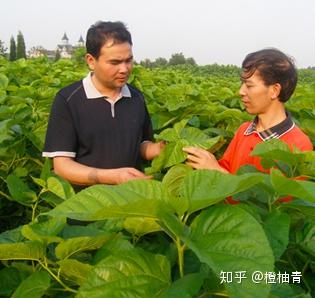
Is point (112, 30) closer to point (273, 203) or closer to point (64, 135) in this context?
point (64, 135)

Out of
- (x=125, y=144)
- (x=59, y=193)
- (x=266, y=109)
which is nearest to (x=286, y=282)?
(x=59, y=193)

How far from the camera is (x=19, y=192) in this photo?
1776 millimetres

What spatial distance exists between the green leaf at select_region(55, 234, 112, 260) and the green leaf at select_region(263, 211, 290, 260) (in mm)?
387

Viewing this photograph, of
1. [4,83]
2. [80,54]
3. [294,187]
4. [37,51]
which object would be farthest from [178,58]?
[294,187]

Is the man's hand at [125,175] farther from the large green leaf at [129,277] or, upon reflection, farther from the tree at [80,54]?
the tree at [80,54]

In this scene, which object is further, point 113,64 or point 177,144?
point 113,64

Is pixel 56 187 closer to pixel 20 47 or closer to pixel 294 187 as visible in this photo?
pixel 294 187

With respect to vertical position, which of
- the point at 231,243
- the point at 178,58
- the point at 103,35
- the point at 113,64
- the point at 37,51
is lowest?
the point at 178,58

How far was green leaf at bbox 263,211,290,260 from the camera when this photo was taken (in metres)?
1.13

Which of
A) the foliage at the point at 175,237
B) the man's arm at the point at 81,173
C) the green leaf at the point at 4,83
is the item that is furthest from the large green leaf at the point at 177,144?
the green leaf at the point at 4,83

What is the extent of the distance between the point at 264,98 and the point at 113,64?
708 millimetres

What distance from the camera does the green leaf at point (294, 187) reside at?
39.4 inches

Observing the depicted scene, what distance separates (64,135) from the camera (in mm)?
2217

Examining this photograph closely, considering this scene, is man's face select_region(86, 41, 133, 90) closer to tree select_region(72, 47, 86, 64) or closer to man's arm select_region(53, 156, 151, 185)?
man's arm select_region(53, 156, 151, 185)
